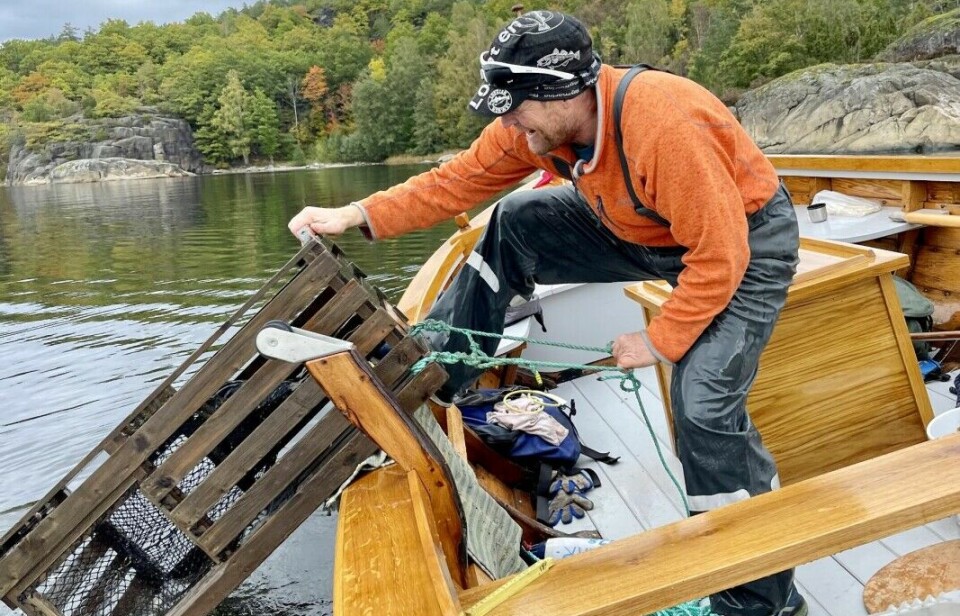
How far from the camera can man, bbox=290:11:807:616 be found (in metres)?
2.01

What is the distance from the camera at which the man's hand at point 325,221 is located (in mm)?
2621

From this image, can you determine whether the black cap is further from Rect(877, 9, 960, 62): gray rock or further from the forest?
the forest

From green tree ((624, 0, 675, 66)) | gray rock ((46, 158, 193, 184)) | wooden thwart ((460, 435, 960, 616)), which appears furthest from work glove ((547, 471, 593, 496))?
gray rock ((46, 158, 193, 184))

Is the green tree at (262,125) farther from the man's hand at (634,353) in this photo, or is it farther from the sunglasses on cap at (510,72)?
the man's hand at (634,353)

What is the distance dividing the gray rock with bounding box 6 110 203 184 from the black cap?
3523 inches

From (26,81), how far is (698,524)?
137683 millimetres

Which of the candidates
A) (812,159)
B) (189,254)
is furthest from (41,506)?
(189,254)

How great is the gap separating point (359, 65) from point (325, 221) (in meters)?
125

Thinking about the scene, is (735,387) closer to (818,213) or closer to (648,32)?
(818,213)

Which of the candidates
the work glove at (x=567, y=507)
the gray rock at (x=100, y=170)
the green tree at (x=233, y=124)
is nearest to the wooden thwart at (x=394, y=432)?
the work glove at (x=567, y=507)

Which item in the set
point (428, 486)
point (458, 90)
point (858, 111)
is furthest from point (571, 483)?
point (458, 90)

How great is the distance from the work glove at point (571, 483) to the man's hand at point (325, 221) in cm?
186

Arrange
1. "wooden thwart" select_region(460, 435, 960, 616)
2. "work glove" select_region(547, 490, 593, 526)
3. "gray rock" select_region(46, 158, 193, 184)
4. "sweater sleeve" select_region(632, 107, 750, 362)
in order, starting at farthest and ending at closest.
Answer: "gray rock" select_region(46, 158, 193, 184)
"work glove" select_region(547, 490, 593, 526)
"sweater sleeve" select_region(632, 107, 750, 362)
"wooden thwart" select_region(460, 435, 960, 616)

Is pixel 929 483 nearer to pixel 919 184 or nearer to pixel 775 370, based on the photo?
pixel 775 370
